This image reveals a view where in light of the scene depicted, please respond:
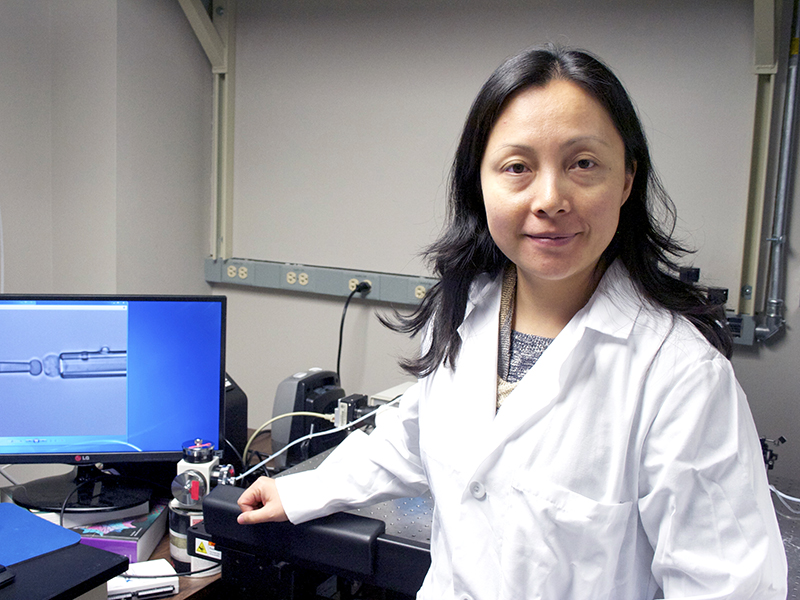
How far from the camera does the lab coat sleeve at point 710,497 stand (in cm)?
64

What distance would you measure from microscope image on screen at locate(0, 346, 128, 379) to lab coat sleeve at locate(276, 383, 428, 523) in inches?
17.1

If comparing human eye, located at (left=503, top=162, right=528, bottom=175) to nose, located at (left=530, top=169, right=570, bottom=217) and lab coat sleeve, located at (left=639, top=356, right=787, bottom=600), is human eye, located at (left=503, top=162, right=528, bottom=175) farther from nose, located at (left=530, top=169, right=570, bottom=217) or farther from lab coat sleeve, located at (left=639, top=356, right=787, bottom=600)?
lab coat sleeve, located at (left=639, top=356, right=787, bottom=600)

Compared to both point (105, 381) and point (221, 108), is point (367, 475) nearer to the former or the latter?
point (105, 381)

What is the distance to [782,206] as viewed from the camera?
5.60 feet

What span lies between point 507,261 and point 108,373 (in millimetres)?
756

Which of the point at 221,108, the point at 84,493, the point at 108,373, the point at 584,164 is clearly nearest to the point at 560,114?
the point at 584,164

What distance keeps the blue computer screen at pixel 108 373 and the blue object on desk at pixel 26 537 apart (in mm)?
188

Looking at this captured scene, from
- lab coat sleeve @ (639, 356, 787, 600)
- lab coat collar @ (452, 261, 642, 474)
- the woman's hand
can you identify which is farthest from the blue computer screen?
lab coat sleeve @ (639, 356, 787, 600)

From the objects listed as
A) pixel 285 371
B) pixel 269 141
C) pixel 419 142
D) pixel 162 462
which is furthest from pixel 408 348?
pixel 162 462

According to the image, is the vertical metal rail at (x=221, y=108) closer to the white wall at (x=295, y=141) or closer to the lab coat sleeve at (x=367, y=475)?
the white wall at (x=295, y=141)

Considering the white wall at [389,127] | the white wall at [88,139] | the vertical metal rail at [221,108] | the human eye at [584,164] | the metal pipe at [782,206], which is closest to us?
the human eye at [584,164]

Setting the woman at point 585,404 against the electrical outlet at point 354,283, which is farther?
the electrical outlet at point 354,283

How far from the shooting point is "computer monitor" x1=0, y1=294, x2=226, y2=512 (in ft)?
3.87

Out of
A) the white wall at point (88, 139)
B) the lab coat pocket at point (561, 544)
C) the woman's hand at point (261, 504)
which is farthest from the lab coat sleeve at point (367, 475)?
the white wall at point (88, 139)
